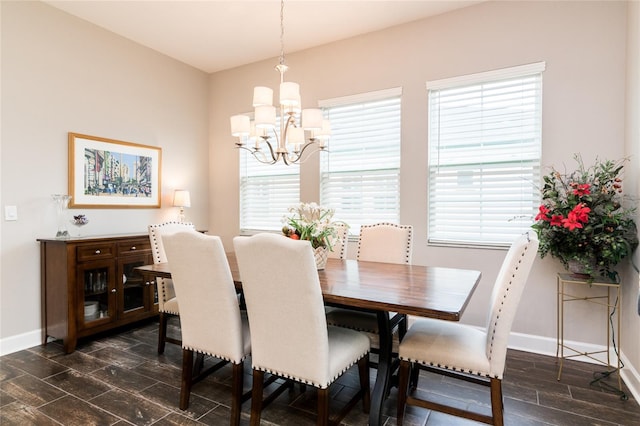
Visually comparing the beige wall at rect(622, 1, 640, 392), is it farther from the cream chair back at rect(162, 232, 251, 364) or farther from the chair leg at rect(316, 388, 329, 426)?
the cream chair back at rect(162, 232, 251, 364)

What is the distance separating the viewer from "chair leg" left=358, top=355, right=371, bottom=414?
2123 mm

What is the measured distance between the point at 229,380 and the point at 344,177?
246 centimetres

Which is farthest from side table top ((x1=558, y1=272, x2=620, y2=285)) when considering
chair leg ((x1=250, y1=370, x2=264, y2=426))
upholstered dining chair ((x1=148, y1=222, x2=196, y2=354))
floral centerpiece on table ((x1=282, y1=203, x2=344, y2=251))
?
upholstered dining chair ((x1=148, y1=222, x2=196, y2=354))

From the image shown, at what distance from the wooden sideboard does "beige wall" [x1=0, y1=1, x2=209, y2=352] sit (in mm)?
190

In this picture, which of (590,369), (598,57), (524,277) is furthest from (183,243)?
(598,57)

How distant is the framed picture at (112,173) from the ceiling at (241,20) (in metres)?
1.25

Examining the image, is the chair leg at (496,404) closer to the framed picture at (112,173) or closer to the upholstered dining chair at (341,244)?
the upholstered dining chair at (341,244)

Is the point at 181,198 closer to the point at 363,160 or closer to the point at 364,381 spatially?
the point at 363,160

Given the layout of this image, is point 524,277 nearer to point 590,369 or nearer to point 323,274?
point 323,274

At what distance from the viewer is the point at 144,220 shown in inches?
168

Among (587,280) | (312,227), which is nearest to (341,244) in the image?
(312,227)

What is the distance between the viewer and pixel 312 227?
2.43m

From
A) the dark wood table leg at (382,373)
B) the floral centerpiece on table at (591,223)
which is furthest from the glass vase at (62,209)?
the floral centerpiece on table at (591,223)

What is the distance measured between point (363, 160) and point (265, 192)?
1472mm
